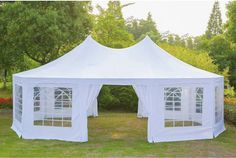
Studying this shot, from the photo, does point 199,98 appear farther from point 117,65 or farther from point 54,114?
point 54,114

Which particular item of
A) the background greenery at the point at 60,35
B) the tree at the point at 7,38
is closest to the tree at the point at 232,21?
the background greenery at the point at 60,35

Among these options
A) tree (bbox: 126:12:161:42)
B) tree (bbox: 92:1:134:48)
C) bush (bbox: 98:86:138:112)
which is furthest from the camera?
tree (bbox: 126:12:161:42)

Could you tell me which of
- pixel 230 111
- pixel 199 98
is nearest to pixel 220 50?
pixel 230 111

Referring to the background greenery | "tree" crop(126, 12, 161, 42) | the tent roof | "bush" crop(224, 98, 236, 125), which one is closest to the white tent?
the tent roof

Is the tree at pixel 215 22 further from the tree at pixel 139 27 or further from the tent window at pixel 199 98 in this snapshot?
the tent window at pixel 199 98

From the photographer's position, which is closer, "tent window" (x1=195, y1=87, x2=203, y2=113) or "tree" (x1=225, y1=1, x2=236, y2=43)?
"tent window" (x1=195, y1=87, x2=203, y2=113)

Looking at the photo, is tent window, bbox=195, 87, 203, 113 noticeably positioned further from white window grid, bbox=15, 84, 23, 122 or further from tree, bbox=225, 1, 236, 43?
tree, bbox=225, 1, 236, 43

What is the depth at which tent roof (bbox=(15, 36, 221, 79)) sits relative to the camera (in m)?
10.3

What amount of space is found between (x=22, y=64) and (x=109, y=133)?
7311 millimetres

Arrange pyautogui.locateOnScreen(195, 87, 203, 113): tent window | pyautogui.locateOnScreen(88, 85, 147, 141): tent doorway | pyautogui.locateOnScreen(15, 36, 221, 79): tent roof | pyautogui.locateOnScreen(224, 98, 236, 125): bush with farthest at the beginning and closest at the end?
pyautogui.locateOnScreen(224, 98, 236, 125): bush → pyautogui.locateOnScreen(88, 85, 147, 141): tent doorway → pyautogui.locateOnScreen(195, 87, 203, 113): tent window → pyautogui.locateOnScreen(15, 36, 221, 79): tent roof

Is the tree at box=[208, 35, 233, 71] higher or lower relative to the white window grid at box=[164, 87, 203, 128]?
higher

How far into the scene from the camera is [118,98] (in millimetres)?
17406

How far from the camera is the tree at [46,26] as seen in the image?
1443cm

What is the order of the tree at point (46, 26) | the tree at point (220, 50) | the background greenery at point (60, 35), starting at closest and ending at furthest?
the tree at point (46, 26), the background greenery at point (60, 35), the tree at point (220, 50)
